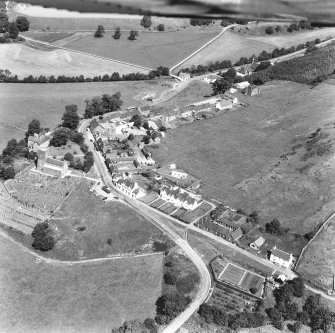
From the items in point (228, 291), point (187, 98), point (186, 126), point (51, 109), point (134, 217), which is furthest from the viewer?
point (187, 98)

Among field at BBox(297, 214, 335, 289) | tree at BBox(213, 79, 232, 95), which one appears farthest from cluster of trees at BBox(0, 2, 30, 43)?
field at BBox(297, 214, 335, 289)

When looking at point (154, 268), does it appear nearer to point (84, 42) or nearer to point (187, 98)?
point (187, 98)

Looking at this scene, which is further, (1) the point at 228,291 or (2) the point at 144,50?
(2) the point at 144,50

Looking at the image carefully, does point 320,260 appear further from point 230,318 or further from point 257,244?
point 230,318

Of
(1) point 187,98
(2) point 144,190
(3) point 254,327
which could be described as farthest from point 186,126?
(3) point 254,327

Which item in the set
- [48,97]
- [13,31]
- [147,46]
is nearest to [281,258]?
[48,97]

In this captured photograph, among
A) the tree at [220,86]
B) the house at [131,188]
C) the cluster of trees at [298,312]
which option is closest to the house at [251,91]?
the tree at [220,86]
